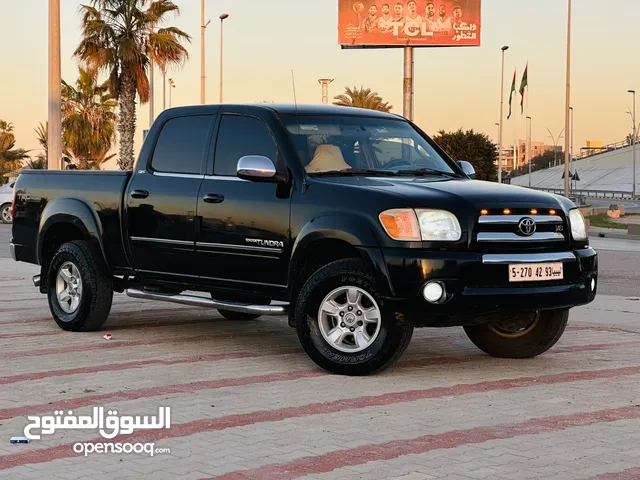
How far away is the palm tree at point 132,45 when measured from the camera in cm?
4247

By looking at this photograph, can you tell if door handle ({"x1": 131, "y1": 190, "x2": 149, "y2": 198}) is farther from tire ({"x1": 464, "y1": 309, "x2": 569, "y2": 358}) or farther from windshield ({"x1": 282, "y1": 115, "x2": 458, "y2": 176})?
tire ({"x1": 464, "y1": 309, "x2": 569, "y2": 358})

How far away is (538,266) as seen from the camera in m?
8.09

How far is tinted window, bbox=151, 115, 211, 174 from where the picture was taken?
957 cm

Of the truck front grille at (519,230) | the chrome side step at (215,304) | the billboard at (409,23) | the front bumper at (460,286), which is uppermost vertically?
the billboard at (409,23)

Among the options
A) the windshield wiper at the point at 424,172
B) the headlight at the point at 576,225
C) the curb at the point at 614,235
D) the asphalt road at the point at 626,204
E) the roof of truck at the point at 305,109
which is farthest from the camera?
the asphalt road at the point at 626,204

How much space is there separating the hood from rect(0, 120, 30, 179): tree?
7087cm

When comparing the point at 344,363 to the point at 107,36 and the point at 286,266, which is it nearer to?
the point at 286,266

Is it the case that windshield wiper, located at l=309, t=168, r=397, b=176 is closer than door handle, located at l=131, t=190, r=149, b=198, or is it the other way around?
windshield wiper, located at l=309, t=168, r=397, b=176

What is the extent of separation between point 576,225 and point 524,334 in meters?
1.03

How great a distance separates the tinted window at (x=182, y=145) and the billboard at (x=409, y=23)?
44415 mm

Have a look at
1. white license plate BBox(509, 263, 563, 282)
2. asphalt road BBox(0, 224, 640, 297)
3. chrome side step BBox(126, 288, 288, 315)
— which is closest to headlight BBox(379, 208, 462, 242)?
white license plate BBox(509, 263, 563, 282)

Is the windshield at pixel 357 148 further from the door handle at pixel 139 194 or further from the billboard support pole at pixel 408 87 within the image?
the billboard support pole at pixel 408 87

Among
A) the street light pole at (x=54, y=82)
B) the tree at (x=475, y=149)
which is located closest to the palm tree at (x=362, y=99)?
the tree at (x=475, y=149)

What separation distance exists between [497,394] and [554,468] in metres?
1.98
